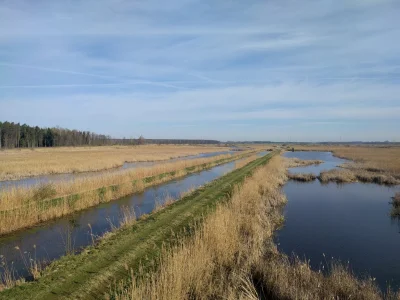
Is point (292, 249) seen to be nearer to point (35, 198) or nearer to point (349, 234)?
point (349, 234)

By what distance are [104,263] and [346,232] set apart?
11.0 meters

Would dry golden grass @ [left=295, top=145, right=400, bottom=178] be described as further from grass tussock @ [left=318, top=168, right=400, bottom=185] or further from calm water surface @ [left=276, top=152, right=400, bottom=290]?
calm water surface @ [left=276, top=152, right=400, bottom=290]

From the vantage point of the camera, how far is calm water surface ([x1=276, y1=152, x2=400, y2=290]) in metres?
9.73

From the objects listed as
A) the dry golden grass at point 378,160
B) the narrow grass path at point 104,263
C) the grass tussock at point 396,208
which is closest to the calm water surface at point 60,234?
the narrow grass path at point 104,263

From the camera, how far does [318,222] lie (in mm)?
14836

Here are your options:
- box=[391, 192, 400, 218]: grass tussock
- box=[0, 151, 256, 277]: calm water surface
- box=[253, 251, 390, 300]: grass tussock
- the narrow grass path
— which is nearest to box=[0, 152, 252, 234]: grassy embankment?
box=[0, 151, 256, 277]: calm water surface

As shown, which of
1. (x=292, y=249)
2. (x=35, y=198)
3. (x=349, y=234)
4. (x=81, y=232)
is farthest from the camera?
(x=35, y=198)

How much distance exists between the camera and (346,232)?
13203 millimetres

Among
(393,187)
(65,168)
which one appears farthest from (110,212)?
(393,187)

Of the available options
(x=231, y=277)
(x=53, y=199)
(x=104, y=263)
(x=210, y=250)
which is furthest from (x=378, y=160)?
(x=104, y=263)

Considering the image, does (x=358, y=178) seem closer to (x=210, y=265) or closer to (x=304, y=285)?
(x=304, y=285)

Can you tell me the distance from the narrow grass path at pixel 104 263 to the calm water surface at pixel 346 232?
190 inches

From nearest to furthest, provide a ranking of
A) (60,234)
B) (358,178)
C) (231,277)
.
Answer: (231,277) → (60,234) → (358,178)

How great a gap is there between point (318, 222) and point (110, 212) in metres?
10.9
